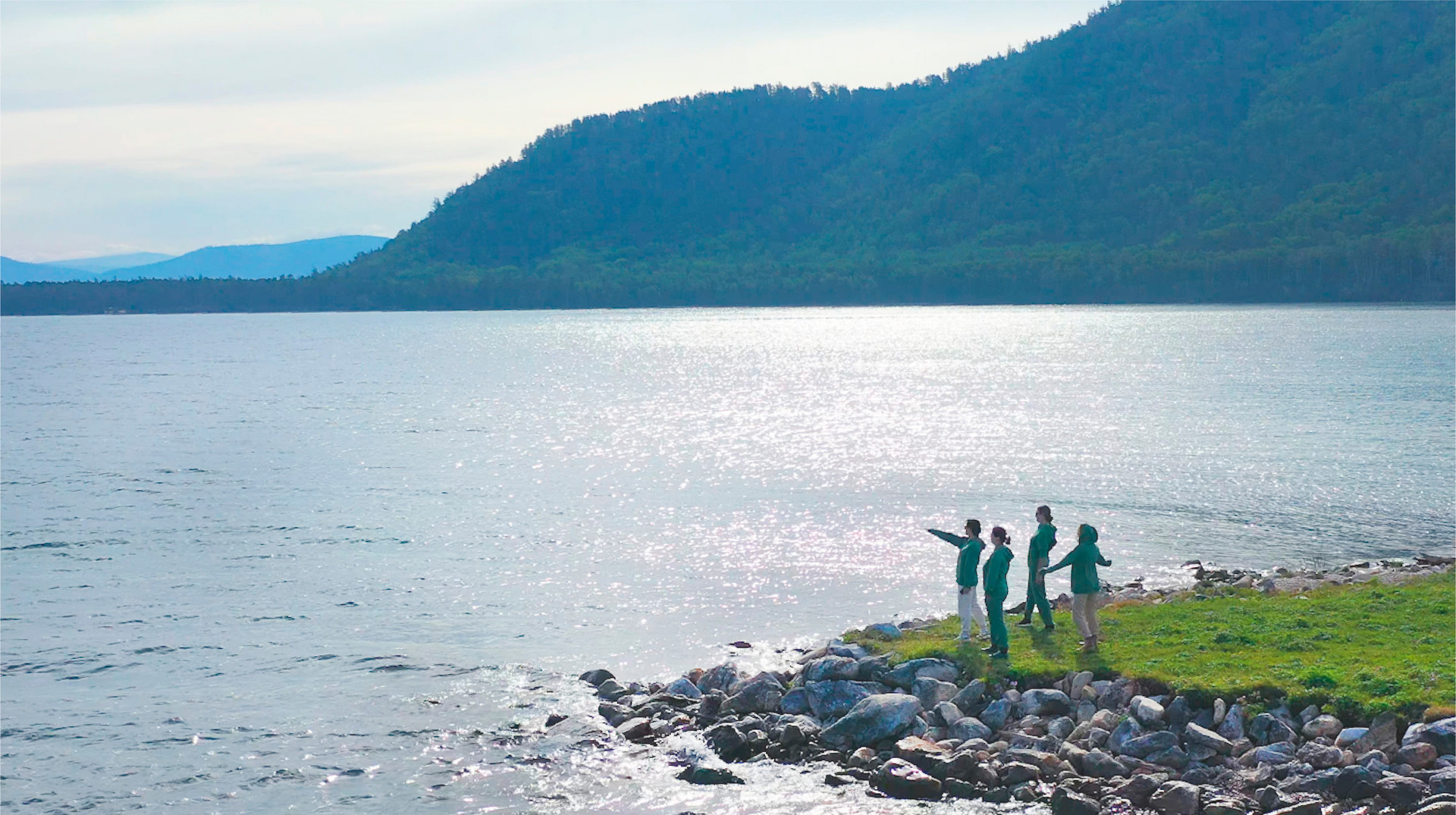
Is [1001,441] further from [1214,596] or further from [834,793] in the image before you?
[834,793]

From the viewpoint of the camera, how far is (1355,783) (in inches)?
666

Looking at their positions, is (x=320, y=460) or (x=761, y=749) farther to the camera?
(x=320, y=460)

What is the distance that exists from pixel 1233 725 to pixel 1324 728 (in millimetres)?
1175

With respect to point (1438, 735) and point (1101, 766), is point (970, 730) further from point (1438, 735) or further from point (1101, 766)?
point (1438, 735)

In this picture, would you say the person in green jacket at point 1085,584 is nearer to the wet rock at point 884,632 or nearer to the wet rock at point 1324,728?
the wet rock at point 884,632

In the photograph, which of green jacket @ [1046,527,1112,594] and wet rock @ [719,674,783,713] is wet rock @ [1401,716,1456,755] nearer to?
green jacket @ [1046,527,1112,594]

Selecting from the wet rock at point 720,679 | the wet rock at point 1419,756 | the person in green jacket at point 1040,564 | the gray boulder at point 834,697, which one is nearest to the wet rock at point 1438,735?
the wet rock at point 1419,756

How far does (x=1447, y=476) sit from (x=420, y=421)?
56.8 m

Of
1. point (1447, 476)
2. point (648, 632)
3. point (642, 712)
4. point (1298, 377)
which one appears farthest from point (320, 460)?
point (1298, 377)

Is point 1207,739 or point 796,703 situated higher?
point 1207,739

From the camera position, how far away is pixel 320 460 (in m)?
63.4

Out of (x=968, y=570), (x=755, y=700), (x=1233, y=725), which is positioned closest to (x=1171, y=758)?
(x=1233, y=725)

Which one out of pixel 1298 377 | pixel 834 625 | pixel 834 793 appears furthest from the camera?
pixel 1298 377

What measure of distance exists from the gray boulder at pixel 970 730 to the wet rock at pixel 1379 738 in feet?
16.2
